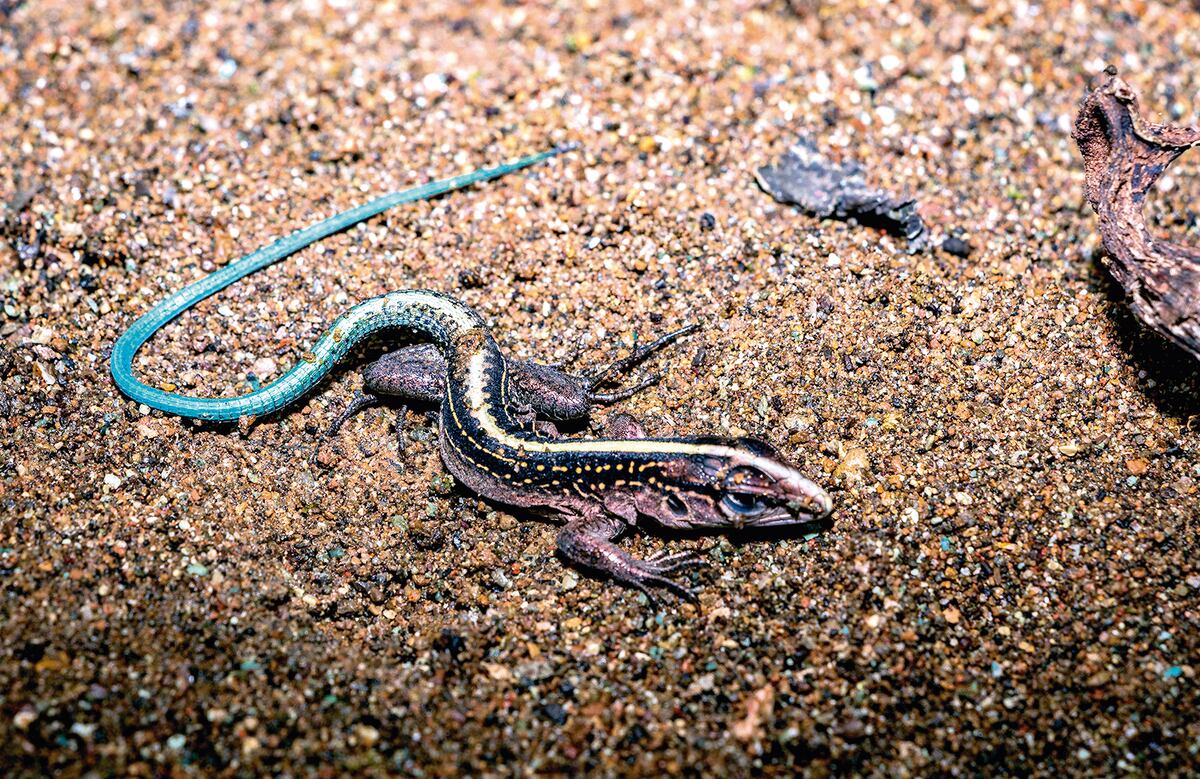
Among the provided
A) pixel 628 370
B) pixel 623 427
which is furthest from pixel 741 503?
pixel 628 370

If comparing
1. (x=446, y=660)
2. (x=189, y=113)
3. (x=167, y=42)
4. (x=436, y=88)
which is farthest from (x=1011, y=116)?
(x=167, y=42)

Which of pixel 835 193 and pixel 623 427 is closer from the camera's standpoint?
pixel 623 427

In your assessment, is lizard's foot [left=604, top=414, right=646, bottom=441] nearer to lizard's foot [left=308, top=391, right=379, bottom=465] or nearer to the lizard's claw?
the lizard's claw

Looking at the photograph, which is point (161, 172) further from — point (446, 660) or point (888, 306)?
point (888, 306)

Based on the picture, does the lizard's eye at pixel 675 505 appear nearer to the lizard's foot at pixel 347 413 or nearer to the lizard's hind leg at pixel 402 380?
the lizard's hind leg at pixel 402 380

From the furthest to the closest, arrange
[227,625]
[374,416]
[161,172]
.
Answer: [161,172], [374,416], [227,625]

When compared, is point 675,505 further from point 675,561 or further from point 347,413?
point 347,413
